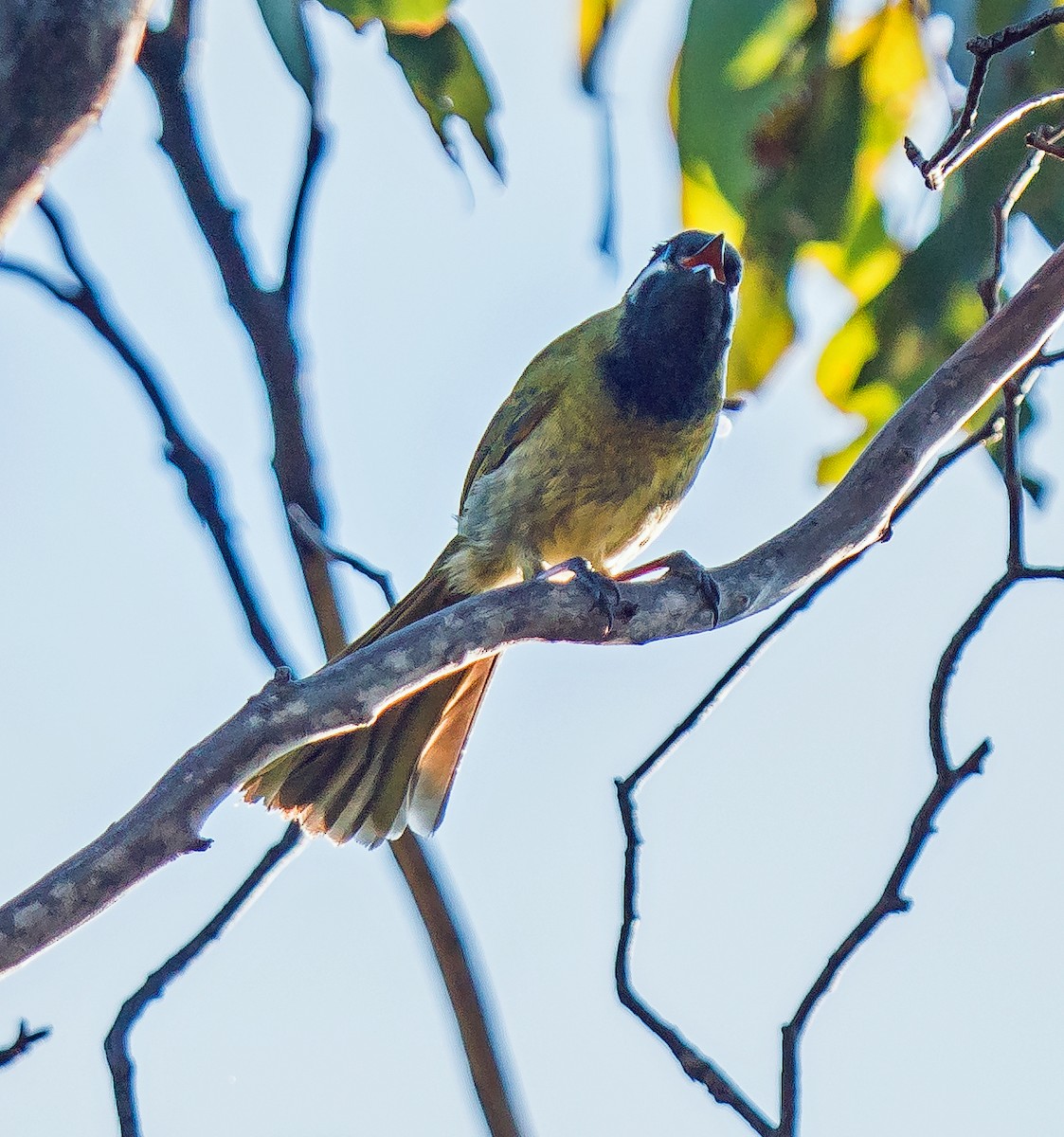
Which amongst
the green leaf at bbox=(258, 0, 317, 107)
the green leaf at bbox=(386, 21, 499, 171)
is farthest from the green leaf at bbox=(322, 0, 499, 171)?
the green leaf at bbox=(258, 0, 317, 107)

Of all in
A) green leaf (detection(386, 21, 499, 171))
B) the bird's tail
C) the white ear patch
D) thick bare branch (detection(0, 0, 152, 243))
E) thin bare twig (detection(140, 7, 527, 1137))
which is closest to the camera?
thick bare branch (detection(0, 0, 152, 243))

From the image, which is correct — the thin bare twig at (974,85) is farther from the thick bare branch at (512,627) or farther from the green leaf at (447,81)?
the green leaf at (447,81)

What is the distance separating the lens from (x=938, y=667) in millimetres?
2154

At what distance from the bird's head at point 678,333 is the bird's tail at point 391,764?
2.00ft

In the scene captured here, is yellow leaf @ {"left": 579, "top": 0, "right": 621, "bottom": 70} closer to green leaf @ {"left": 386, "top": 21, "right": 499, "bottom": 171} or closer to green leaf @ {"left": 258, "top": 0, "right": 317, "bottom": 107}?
green leaf @ {"left": 386, "top": 21, "right": 499, "bottom": 171}

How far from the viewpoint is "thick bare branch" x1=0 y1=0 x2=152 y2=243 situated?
1314 mm

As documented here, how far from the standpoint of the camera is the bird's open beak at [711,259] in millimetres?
3735

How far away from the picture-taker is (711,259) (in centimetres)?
374

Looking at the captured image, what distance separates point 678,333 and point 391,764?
1.34 meters

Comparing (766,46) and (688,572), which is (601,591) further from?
(766,46)

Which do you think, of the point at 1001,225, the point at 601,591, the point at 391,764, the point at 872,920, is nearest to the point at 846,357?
the point at 1001,225

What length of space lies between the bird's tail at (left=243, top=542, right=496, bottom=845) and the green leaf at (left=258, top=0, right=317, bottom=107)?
1.06 meters

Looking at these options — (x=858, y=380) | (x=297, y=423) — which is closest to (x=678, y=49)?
(x=858, y=380)

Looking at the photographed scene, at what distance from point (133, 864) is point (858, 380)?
77.3 inches
